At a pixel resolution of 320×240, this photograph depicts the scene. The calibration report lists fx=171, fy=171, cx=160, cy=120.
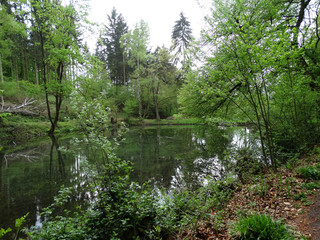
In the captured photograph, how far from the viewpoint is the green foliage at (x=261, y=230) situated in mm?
2154

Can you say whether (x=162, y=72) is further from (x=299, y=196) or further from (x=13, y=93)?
(x=299, y=196)

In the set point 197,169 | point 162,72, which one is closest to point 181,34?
point 162,72

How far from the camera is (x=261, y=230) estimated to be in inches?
88.4

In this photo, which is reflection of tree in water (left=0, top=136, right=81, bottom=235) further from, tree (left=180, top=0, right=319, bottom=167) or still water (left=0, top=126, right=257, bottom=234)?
tree (left=180, top=0, right=319, bottom=167)

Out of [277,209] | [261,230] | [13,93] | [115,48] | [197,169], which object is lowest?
[197,169]

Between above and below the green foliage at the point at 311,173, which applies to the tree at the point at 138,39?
above

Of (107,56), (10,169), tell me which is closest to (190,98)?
(10,169)

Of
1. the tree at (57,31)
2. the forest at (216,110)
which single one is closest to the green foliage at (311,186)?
the forest at (216,110)

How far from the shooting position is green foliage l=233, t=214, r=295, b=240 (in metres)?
2.15

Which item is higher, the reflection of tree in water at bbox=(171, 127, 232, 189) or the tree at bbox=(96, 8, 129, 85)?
the tree at bbox=(96, 8, 129, 85)

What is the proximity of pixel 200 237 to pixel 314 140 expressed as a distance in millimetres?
6417

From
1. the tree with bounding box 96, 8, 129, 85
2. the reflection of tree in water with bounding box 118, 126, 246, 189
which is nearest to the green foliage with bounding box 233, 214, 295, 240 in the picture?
the reflection of tree in water with bounding box 118, 126, 246, 189

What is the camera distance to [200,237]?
2.94 m

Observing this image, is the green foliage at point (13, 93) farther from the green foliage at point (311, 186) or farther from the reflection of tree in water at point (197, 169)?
the green foliage at point (311, 186)
